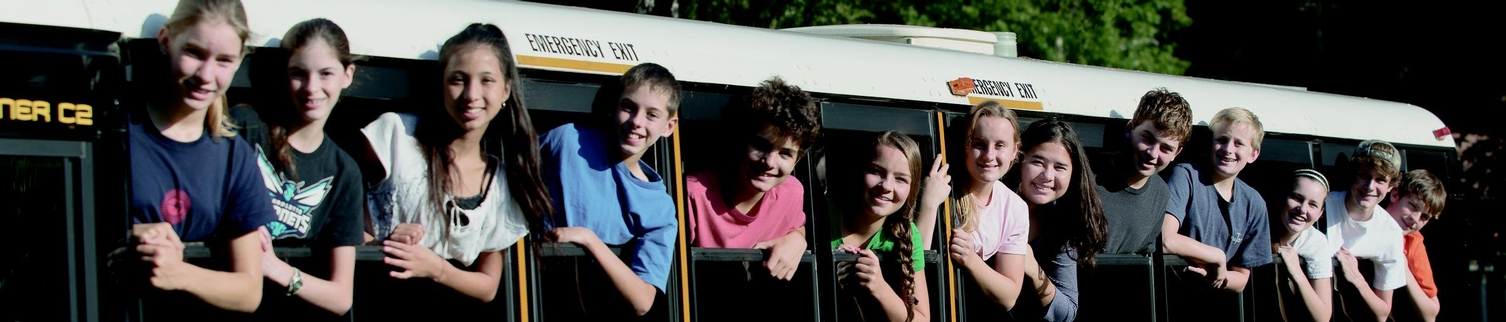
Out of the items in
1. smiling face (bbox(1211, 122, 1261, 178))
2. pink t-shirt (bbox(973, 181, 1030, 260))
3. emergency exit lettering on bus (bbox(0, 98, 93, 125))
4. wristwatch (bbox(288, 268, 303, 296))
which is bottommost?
wristwatch (bbox(288, 268, 303, 296))

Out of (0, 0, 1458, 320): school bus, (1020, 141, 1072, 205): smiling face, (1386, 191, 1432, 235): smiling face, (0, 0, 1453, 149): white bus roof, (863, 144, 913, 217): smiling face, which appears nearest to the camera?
(0, 0, 1458, 320): school bus

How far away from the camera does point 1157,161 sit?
8445 mm

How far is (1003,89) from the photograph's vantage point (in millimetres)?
8406

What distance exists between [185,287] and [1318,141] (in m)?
7.10

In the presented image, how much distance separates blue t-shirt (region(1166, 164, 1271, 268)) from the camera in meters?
8.82

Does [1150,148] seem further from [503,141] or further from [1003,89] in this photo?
[503,141]

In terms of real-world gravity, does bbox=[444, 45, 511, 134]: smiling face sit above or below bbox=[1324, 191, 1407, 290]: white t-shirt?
above

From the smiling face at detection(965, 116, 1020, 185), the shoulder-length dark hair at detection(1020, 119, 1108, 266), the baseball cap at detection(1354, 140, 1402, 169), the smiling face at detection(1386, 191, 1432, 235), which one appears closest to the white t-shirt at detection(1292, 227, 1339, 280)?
the baseball cap at detection(1354, 140, 1402, 169)

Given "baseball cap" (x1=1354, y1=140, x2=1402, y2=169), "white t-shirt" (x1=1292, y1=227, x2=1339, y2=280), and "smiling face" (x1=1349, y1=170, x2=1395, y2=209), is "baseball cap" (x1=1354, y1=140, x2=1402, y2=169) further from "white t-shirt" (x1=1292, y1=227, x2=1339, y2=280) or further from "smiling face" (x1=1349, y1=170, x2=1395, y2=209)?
"white t-shirt" (x1=1292, y1=227, x2=1339, y2=280)

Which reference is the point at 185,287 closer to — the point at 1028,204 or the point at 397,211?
the point at 397,211

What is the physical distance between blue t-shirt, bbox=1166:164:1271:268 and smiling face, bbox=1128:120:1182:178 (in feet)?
1.09

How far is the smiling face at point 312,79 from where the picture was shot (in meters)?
5.14

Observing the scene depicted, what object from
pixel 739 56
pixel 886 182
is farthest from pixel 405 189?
pixel 886 182

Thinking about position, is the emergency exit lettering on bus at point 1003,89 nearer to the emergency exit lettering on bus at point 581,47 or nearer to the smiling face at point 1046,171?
the smiling face at point 1046,171
